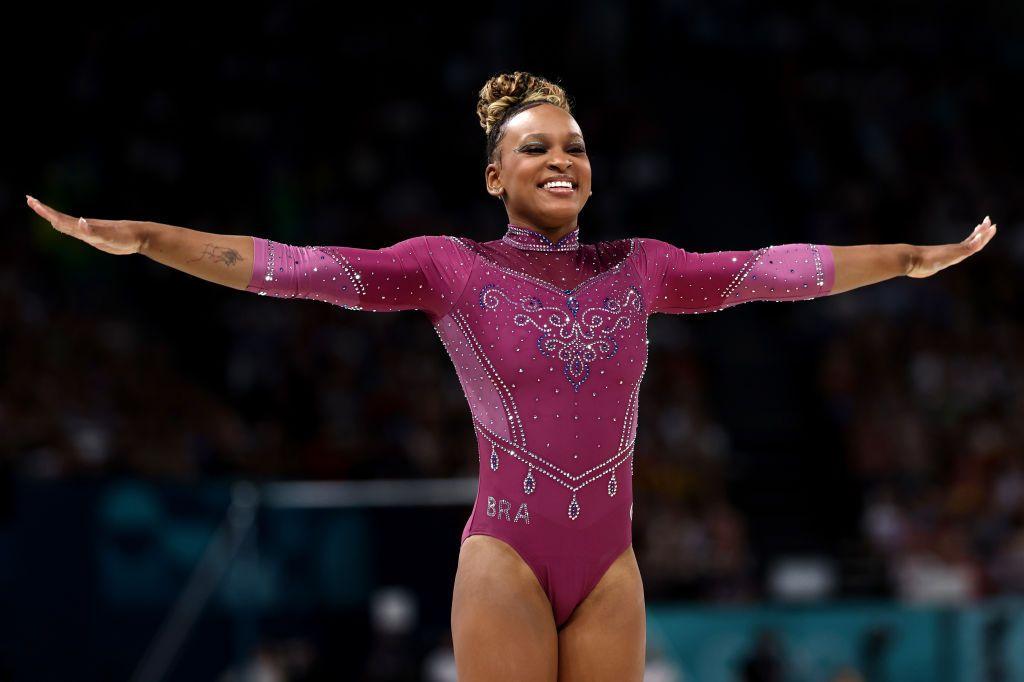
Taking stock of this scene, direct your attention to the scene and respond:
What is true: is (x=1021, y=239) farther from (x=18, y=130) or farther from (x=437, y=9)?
(x=18, y=130)

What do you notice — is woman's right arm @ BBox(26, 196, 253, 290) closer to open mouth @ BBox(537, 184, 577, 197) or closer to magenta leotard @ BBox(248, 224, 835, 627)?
magenta leotard @ BBox(248, 224, 835, 627)

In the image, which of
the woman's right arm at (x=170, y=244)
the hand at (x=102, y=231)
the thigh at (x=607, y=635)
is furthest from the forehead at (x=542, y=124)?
the thigh at (x=607, y=635)

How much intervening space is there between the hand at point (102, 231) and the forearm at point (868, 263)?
182 cm

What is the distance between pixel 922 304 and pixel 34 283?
7.06 m

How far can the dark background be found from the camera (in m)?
7.25

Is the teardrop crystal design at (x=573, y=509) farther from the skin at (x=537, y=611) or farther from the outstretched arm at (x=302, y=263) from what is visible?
the outstretched arm at (x=302, y=263)

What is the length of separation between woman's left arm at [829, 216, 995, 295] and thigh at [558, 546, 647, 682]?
1015 millimetres

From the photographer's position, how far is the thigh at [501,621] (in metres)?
3.05

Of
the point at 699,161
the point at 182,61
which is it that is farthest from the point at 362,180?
the point at 699,161

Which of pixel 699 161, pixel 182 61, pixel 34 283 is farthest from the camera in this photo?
pixel 699 161

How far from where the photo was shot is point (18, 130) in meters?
9.94

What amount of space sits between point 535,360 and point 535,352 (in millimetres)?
20

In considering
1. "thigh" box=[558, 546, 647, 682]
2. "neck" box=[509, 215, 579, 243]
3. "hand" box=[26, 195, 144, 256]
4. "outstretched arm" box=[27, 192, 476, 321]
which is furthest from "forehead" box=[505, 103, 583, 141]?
"thigh" box=[558, 546, 647, 682]

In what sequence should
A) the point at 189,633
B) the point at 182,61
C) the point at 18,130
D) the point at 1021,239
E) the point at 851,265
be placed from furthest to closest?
the point at 1021,239
the point at 182,61
the point at 18,130
the point at 189,633
the point at 851,265
